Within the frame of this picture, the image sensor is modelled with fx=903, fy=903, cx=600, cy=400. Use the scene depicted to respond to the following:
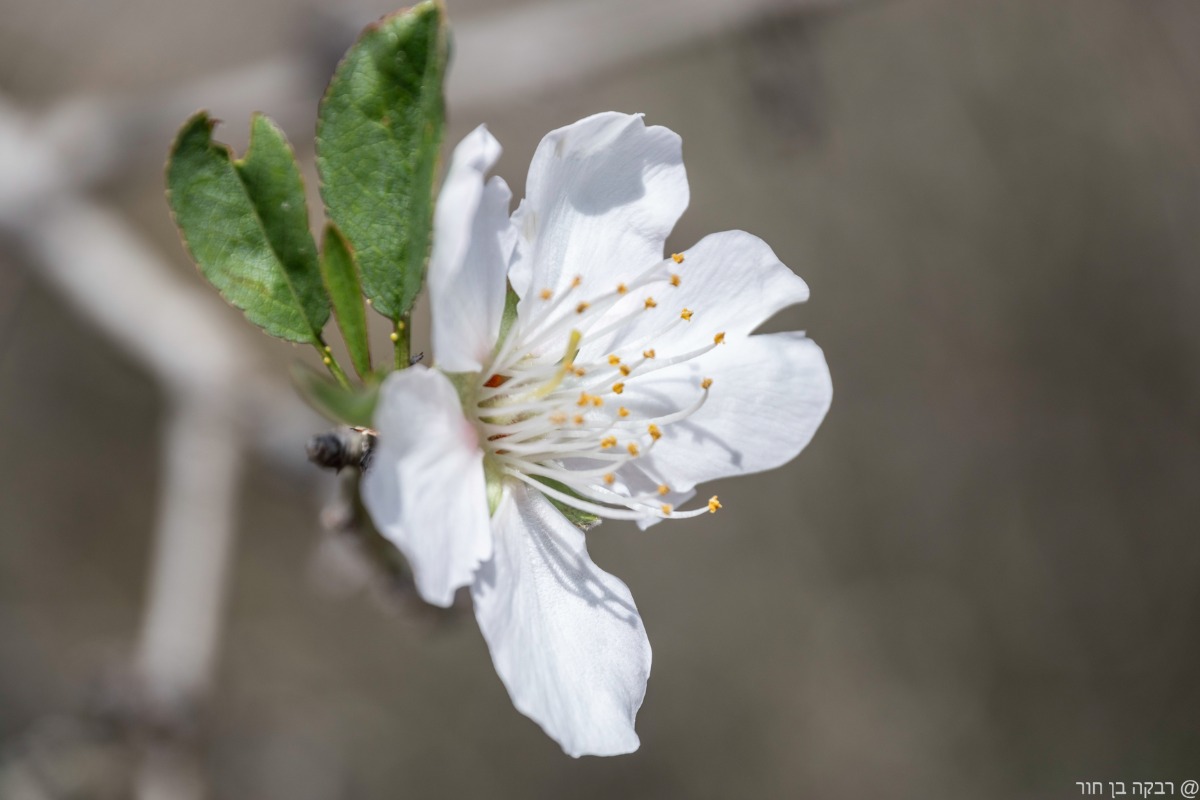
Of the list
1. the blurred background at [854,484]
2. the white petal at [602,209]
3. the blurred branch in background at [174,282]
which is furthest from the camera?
the blurred background at [854,484]

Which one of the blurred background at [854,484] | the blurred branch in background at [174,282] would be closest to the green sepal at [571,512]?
the blurred branch in background at [174,282]

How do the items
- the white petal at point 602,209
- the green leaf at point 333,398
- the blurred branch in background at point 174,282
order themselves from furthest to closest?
the blurred branch in background at point 174,282, the white petal at point 602,209, the green leaf at point 333,398

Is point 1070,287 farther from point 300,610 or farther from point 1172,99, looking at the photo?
point 300,610

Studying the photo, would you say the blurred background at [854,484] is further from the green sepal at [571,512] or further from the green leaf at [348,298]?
the green leaf at [348,298]

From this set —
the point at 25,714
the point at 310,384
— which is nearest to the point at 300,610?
the point at 25,714

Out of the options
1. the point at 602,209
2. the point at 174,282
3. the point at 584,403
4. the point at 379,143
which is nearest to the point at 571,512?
the point at 584,403

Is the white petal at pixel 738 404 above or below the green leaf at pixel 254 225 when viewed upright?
below

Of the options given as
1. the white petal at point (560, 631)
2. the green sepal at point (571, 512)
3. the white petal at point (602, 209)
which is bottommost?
the white petal at point (560, 631)

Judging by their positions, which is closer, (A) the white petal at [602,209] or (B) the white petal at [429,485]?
(B) the white petal at [429,485]
